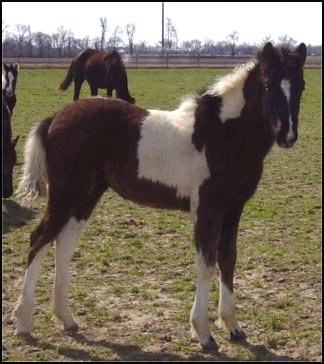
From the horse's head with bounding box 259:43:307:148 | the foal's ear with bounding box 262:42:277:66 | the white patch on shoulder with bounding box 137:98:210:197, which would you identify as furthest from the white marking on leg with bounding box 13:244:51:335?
the foal's ear with bounding box 262:42:277:66

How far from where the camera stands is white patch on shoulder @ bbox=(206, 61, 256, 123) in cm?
405

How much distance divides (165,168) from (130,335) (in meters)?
1.21

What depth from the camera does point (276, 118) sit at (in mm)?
3791

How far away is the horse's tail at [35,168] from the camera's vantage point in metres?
4.37

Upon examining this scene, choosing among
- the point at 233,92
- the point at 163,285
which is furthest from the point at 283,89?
the point at 163,285

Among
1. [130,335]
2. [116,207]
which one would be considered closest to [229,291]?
[130,335]

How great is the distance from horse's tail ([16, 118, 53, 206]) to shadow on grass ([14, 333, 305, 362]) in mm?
1055

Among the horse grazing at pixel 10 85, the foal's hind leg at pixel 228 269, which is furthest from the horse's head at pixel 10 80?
the foal's hind leg at pixel 228 269

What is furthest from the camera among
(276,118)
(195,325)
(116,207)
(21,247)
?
(116,207)

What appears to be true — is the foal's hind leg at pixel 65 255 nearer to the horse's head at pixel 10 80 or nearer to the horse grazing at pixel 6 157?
the horse grazing at pixel 6 157

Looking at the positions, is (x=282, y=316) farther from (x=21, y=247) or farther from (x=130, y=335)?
(x=21, y=247)

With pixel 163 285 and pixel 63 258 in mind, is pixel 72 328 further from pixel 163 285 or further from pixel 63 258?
pixel 163 285

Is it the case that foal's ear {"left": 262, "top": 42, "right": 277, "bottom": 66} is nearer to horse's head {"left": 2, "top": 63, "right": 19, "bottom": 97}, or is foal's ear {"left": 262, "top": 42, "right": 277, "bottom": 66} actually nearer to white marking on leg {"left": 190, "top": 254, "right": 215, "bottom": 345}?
white marking on leg {"left": 190, "top": 254, "right": 215, "bottom": 345}

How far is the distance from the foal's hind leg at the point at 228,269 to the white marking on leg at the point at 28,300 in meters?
1.27
